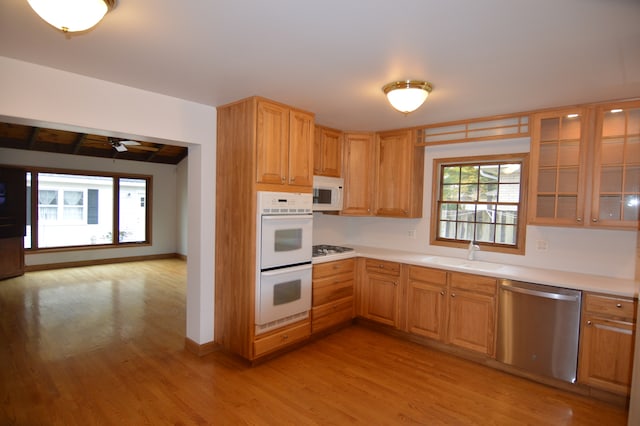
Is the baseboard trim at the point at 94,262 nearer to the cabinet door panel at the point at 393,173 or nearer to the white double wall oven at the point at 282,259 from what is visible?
the white double wall oven at the point at 282,259

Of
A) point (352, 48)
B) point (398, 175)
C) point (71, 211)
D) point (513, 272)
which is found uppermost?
point (352, 48)

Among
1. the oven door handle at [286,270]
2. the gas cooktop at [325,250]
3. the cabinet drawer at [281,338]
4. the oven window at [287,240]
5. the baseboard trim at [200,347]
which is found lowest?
the baseboard trim at [200,347]

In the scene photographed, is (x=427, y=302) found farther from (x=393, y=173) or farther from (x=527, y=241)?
(x=393, y=173)

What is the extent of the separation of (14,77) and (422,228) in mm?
4136

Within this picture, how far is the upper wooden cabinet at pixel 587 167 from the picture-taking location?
2781 mm

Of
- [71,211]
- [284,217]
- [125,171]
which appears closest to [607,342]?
[284,217]

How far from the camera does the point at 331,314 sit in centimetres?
386

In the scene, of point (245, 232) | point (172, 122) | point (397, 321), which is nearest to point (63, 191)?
point (172, 122)

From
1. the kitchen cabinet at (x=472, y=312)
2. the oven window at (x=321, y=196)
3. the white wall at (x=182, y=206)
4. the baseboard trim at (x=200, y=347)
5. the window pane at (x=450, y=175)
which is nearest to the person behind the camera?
the kitchen cabinet at (x=472, y=312)

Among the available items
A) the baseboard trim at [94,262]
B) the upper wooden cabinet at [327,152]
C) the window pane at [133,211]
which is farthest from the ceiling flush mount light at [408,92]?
the baseboard trim at [94,262]

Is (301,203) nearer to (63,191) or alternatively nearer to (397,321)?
(397,321)

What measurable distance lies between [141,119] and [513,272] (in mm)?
3695

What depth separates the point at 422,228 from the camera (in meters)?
4.27

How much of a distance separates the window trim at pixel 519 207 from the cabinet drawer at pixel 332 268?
1097 mm
